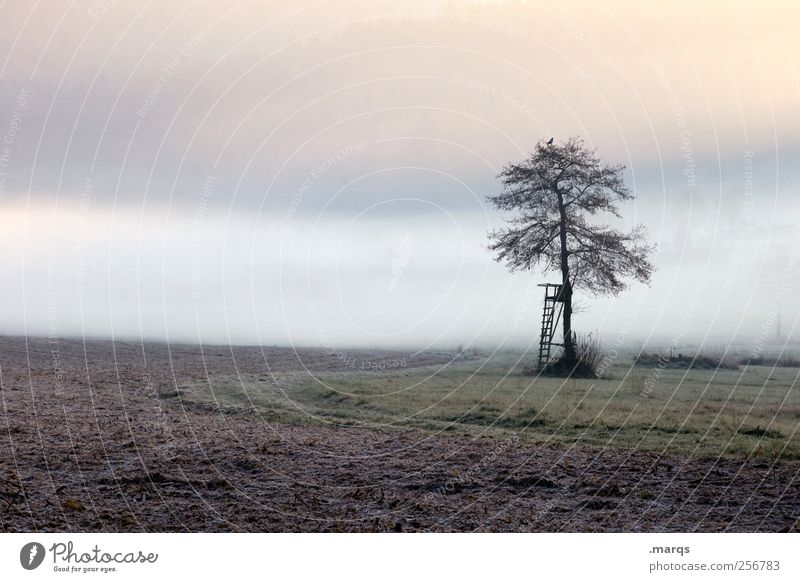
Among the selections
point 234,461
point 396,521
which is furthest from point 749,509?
point 234,461

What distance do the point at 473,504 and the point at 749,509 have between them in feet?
16.7

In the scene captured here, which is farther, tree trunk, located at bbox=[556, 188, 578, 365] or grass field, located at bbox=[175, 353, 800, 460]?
tree trunk, located at bbox=[556, 188, 578, 365]

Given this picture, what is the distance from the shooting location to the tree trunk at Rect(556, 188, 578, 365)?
32.3 metres

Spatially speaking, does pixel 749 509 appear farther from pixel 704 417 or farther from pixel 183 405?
pixel 183 405

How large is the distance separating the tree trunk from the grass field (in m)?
1.79

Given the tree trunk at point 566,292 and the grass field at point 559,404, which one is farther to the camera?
the tree trunk at point 566,292

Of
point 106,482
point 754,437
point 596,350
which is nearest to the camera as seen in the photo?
point 106,482

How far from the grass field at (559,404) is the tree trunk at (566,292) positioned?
1.79m

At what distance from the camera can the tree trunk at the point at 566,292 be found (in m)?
32.3

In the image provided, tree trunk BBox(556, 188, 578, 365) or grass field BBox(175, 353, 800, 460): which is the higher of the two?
tree trunk BBox(556, 188, 578, 365)

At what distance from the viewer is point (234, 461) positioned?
17.4m

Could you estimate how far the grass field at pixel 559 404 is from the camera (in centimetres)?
1961

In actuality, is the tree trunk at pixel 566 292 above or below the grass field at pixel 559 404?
above

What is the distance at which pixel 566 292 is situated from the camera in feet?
108
